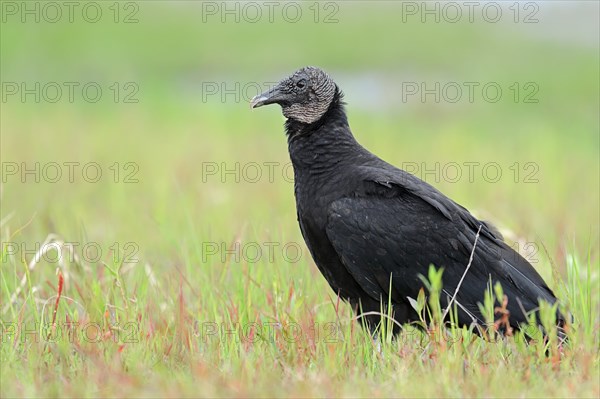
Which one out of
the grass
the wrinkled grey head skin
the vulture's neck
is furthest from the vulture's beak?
the grass

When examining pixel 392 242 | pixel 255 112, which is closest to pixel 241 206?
pixel 392 242

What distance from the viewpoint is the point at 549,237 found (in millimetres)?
5641

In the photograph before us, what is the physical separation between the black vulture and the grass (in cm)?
15

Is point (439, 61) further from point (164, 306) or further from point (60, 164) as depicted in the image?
point (164, 306)

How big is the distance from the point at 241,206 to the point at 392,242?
306 centimetres

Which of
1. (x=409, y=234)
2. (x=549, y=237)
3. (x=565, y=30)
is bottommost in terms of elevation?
(x=549, y=237)

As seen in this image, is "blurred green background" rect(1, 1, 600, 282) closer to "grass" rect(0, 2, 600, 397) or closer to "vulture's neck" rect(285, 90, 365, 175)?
"grass" rect(0, 2, 600, 397)

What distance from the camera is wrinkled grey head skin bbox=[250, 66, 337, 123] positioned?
3932mm

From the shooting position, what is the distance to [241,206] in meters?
6.54

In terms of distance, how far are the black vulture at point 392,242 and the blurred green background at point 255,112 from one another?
40 centimetres

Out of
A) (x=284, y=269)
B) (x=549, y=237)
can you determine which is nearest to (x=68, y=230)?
(x=284, y=269)

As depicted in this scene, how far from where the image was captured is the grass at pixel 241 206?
10.2 feet

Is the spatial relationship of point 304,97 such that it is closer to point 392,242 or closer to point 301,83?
point 301,83

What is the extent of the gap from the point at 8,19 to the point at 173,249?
9.51 m
